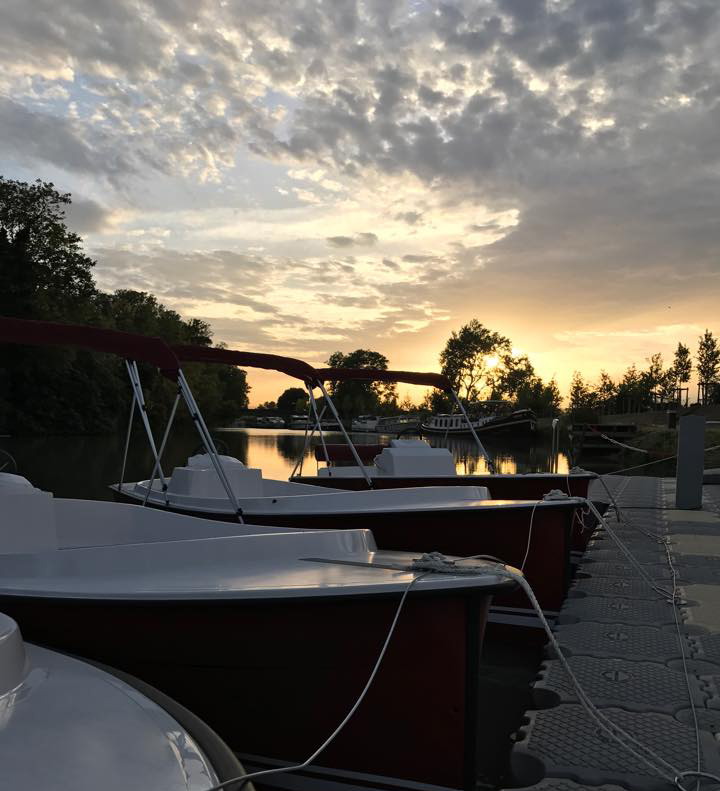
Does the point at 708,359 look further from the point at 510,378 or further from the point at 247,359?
the point at 247,359

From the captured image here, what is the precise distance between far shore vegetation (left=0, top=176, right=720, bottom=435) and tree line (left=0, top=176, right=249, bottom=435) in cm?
7

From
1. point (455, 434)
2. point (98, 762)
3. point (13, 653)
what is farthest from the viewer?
point (455, 434)

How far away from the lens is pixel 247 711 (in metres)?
3.88

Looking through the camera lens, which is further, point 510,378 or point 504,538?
point 510,378

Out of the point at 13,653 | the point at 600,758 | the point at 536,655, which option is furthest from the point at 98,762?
the point at 536,655

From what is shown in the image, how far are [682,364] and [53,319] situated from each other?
179 ft

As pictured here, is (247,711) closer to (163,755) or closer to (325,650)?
(325,650)

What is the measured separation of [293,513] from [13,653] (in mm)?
4544

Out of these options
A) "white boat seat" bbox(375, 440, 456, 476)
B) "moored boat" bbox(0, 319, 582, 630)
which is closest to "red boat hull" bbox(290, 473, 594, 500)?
"white boat seat" bbox(375, 440, 456, 476)

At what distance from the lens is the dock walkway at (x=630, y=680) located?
3.85 m

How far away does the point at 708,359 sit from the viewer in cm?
6538

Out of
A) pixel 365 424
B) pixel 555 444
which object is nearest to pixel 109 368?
pixel 365 424

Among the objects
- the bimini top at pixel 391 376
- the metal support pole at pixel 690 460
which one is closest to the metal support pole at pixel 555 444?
the metal support pole at pixel 690 460

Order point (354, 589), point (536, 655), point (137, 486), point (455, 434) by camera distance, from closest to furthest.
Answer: point (354, 589) → point (536, 655) → point (137, 486) → point (455, 434)
